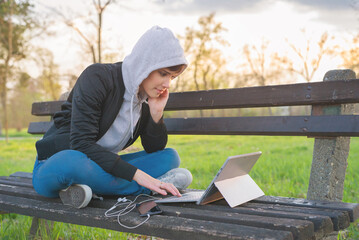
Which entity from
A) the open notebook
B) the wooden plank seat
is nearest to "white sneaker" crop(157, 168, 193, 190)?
the open notebook

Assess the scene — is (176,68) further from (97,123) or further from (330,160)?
(330,160)

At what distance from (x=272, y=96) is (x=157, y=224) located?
136 centimetres

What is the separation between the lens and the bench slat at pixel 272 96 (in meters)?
2.25

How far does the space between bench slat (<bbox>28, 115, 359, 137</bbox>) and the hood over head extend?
2.39 ft

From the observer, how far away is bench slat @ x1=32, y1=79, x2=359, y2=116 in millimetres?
2246

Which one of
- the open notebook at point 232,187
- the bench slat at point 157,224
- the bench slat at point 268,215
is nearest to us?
the bench slat at point 157,224

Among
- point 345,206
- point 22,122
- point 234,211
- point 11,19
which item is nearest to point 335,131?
point 345,206

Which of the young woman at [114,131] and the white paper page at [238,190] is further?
the young woman at [114,131]

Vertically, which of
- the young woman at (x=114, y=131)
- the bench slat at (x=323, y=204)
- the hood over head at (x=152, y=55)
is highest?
the hood over head at (x=152, y=55)

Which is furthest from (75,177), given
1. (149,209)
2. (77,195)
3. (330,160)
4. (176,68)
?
(330,160)

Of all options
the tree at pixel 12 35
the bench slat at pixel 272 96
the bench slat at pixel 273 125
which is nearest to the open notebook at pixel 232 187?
the bench slat at pixel 273 125

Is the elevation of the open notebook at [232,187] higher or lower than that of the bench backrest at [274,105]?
lower

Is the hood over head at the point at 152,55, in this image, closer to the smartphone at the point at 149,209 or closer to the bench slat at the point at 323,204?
the smartphone at the point at 149,209

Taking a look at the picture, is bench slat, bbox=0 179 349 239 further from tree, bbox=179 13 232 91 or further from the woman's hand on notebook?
tree, bbox=179 13 232 91
